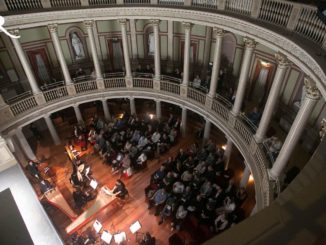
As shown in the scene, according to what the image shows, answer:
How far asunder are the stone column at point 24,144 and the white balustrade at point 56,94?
2441 millimetres

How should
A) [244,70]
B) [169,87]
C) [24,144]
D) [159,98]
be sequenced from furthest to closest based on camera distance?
[159,98], [169,87], [24,144], [244,70]

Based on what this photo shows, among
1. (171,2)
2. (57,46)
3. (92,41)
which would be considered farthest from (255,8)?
(57,46)

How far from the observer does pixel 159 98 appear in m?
16.8

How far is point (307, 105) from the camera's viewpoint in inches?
321

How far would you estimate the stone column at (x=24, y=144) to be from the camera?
15.0 metres

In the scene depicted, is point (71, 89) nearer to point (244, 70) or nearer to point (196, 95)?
point (196, 95)

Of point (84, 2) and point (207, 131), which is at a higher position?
point (84, 2)

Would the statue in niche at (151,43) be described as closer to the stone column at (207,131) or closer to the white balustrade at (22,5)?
the stone column at (207,131)

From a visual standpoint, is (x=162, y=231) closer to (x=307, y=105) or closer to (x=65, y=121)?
(x=307, y=105)

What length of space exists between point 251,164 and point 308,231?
9.57 m

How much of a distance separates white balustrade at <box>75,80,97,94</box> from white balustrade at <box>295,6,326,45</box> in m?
12.1

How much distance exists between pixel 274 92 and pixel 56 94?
1242 cm

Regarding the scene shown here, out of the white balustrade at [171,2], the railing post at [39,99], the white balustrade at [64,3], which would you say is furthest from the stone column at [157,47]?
the railing post at [39,99]

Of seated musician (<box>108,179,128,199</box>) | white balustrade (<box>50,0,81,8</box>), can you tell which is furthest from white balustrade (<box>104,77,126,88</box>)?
seated musician (<box>108,179,128,199</box>)
